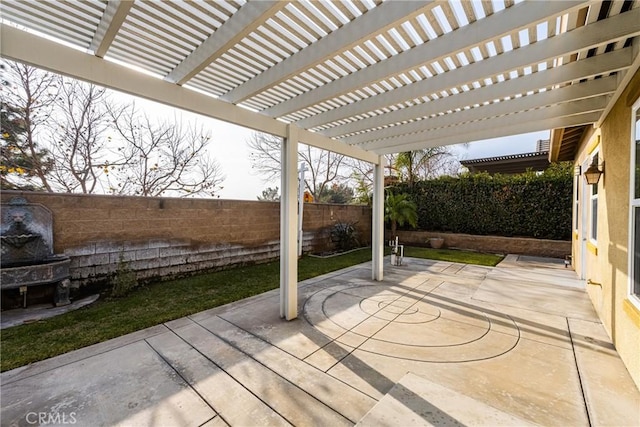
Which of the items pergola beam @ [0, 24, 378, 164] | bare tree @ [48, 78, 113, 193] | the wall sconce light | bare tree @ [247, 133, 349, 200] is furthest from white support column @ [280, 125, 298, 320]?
bare tree @ [247, 133, 349, 200]

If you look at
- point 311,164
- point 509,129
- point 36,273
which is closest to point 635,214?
point 509,129

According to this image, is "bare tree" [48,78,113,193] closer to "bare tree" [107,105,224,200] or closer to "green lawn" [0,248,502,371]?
"bare tree" [107,105,224,200]

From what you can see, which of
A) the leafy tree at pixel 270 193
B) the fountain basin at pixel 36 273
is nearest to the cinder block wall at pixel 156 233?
the fountain basin at pixel 36 273

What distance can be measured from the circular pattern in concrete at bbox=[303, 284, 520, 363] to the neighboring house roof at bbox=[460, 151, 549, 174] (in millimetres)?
11396

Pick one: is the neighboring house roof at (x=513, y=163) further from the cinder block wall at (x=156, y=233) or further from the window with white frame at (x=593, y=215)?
the cinder block wall at (x=156, y=233)

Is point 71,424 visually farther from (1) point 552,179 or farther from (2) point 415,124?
(1) point 552,179

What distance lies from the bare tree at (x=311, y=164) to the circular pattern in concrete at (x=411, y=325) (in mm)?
12101

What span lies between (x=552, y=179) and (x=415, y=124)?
9102 mm

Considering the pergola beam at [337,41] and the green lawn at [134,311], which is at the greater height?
the pergola beam at [337,41]

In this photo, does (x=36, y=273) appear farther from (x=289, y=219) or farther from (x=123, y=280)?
(x=289, y=219)

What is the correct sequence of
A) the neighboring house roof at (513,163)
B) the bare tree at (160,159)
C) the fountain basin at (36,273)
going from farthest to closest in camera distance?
the neighboring house roof at (513,163) < the bare tree at (160,159) < the fountain basin at (36,273)

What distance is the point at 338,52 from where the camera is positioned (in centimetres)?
238

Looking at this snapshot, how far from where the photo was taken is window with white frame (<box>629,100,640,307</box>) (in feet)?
8.93

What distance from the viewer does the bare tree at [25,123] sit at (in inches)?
256
